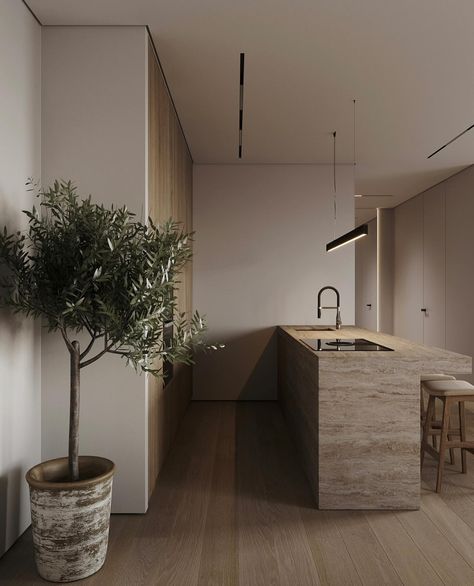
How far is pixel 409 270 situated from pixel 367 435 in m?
5.29

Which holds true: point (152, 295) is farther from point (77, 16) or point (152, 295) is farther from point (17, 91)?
point (77, 16)

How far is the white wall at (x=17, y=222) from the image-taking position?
2.38 meters

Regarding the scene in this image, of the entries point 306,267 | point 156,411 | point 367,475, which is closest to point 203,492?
point 156,411

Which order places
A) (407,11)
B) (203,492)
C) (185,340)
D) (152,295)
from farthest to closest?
1. (203,492)
2. (407,11)
3. (185,340)
4. (152,295)

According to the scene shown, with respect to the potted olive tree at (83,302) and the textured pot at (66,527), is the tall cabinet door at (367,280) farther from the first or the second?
the textured pot at (66,527)

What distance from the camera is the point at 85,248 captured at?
2254mm

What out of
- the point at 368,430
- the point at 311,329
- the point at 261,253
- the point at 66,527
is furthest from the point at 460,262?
the point at 66,527

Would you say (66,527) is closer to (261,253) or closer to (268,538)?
(268,538)

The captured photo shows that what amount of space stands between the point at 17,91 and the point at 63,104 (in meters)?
0.31

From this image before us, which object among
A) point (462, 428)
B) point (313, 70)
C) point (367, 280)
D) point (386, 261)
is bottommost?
point (462, 428)

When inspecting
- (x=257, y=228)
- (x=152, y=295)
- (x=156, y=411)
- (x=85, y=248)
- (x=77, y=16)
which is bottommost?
(x=156, y=411)

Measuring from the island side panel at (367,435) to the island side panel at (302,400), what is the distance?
0.09 metres

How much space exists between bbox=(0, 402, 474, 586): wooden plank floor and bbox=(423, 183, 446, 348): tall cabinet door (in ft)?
10.9

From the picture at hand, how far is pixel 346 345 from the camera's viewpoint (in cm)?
345
